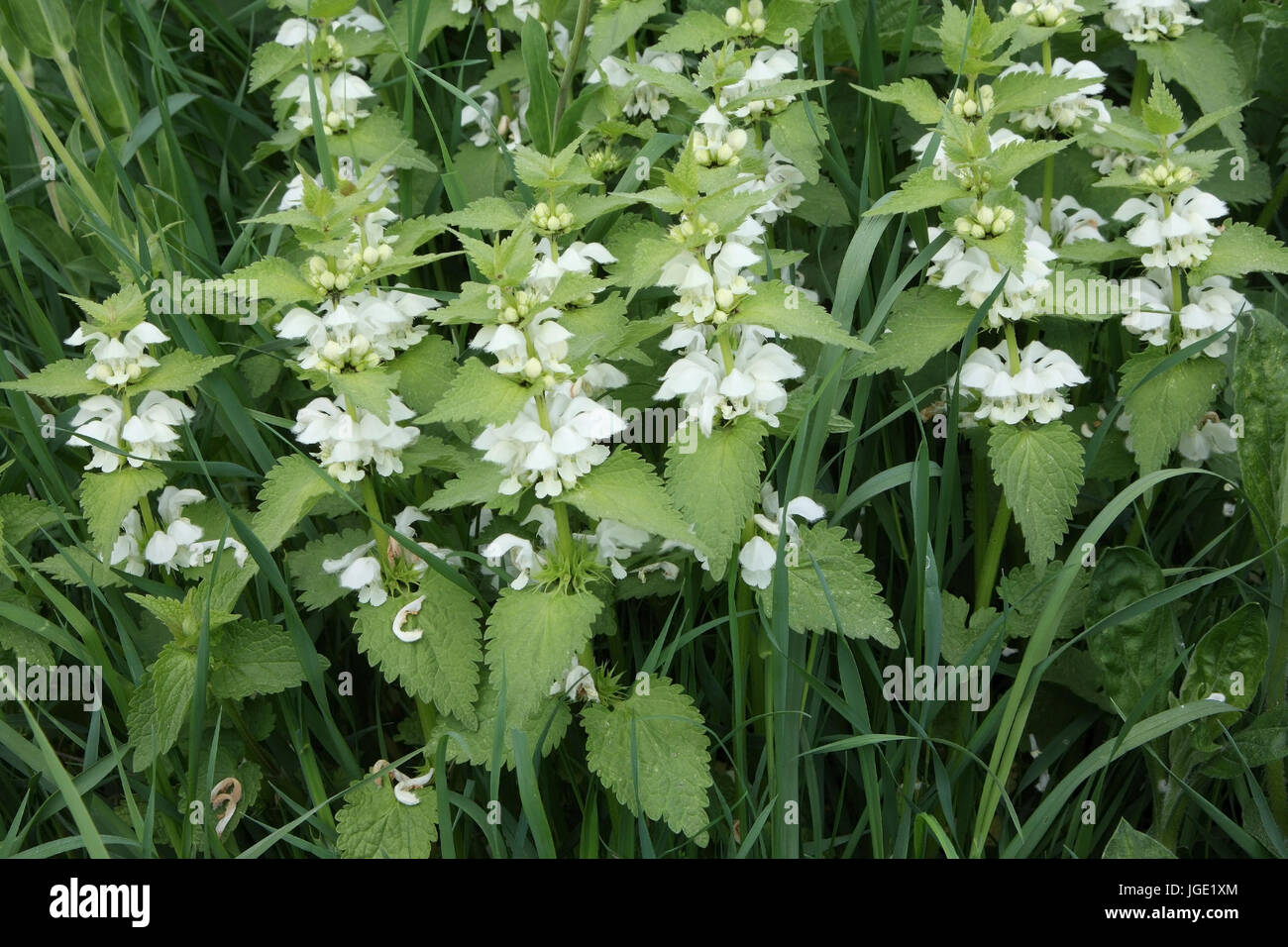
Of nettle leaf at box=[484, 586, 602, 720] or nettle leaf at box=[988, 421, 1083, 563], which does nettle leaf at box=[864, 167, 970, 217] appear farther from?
nettle leaf at box=[484, 586, 602, 720]

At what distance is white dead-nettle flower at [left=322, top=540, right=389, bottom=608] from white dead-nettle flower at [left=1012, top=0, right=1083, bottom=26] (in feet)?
6.07

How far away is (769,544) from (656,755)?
456 millimetres

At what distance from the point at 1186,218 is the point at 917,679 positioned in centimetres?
112

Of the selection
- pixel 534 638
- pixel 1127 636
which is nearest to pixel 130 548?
pixel 534 638

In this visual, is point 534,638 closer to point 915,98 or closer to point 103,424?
point 103,424

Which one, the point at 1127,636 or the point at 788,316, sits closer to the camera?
the point at 788,316

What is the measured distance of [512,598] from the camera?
225 centimetres

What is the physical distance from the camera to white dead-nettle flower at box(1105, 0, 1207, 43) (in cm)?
286

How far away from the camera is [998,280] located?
2418 millimetres

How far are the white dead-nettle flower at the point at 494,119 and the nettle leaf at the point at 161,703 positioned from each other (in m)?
1.55

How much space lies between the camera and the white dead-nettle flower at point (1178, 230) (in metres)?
2.49

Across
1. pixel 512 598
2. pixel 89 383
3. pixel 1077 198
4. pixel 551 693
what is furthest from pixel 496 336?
pixel 1077 198

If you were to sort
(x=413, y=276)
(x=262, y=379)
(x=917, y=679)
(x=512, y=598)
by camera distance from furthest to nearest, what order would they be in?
(x=413, y=276) < (x=262, y=379) < (x=917, y=679) < (x=512, y=598)
